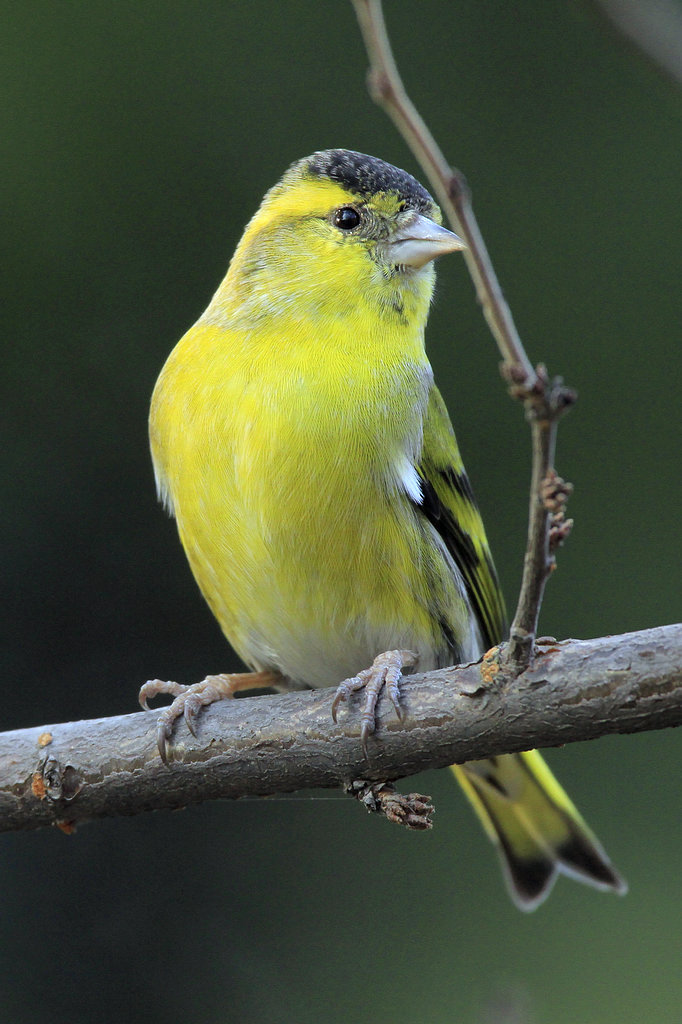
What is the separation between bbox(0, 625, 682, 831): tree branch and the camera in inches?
57.0

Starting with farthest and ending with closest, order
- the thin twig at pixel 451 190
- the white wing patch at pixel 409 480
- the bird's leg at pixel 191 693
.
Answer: the white wing patch at pixel 409 480, the bird's leg at pixel 191 693, the thin twig at pixel 451 190

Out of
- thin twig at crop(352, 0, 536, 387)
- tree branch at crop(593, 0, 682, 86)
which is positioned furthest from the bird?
thin twig at crop(352, 0, 536, 387)

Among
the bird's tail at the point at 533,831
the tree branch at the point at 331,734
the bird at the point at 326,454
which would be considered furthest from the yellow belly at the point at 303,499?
the bird's tail at the point at 533,831

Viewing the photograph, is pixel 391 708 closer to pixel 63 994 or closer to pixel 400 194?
pixel 400 194

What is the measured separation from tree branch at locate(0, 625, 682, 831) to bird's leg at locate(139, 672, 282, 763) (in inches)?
0.8

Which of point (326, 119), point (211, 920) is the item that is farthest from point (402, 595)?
point (326, 119)

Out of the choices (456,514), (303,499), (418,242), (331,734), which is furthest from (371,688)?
(418,242)

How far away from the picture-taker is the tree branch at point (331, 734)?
145cm

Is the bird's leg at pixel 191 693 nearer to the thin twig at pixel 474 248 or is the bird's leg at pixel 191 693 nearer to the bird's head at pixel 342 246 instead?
the bird's head at pixel 342 246

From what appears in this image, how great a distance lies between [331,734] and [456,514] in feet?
2.29

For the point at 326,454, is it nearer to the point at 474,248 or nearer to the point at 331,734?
→ the point at 331,734

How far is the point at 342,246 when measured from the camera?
205 centimetres

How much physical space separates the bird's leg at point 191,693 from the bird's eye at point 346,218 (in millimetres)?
964

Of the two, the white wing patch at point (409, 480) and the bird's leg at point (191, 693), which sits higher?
the white wing patch at point (409, 480)
